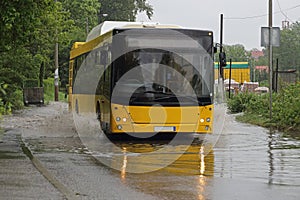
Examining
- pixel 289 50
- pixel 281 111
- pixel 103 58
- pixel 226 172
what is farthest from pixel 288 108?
pixel 289 50

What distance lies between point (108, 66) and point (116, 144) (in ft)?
7.15

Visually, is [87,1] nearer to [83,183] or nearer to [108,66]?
[108,66]

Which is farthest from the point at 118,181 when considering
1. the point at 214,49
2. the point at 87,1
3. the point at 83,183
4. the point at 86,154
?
the point at 87,1

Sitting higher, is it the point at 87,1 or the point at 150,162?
the point at 87,1

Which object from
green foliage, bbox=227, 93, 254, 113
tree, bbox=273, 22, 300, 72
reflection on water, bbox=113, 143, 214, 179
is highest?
tree, bbox=273, 22, 300, 72

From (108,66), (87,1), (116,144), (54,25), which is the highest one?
(87,1)

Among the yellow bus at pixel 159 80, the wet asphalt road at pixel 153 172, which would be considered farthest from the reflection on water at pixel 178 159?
the yellow bus at pixel 159 80

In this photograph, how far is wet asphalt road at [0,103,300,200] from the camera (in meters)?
9.49

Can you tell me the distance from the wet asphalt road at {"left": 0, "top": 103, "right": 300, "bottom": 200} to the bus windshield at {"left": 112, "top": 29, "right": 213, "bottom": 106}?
4.10ft

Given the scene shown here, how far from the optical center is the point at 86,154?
14.7m

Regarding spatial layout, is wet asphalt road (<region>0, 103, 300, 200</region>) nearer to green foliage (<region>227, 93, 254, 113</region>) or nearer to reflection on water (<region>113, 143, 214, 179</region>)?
reflection on water (<region>113, 143, 214, 179</region>)

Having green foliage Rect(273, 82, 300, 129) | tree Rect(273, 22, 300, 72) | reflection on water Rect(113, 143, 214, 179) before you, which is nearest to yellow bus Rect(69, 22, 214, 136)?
reflection on water Rect(113, 143, 214, 179)

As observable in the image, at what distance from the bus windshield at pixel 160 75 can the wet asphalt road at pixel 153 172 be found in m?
1.25

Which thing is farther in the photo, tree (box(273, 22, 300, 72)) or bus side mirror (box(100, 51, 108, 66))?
tree (box(273, 22, 300, 72))
